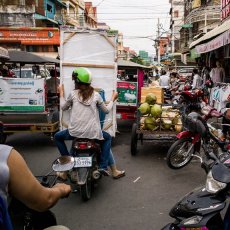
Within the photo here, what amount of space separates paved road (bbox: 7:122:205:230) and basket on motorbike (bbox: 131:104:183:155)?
442 millimetres

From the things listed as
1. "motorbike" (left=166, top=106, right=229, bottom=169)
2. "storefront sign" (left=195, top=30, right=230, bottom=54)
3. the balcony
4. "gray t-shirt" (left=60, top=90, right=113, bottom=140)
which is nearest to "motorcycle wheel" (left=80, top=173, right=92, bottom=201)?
"gray t-shirt" (left=60, top=90, right=113, bottom=140)

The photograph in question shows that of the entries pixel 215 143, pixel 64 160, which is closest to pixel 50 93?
pixel 215 143

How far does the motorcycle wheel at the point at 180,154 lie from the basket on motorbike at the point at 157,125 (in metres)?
0.76

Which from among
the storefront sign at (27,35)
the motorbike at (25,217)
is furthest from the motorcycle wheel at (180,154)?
the storefront sign at (27,35)

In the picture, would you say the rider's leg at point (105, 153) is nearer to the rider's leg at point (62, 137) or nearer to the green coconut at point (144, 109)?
the rider's leg at point (62, 137)

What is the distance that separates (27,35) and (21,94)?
1193 inches

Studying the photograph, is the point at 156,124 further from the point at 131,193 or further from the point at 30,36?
the point at 30,36

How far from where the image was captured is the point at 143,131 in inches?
263

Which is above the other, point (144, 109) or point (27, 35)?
point (27, 35)

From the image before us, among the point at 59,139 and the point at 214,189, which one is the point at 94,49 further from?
the point at 214,189

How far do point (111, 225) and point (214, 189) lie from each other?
171cm

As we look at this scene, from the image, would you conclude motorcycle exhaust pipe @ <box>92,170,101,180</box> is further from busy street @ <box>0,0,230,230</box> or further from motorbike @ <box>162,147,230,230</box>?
motorbike @ <box>162,147,230,230</box>

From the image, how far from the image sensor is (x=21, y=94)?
740 centimetres

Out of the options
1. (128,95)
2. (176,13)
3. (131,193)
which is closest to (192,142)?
(131,193)
